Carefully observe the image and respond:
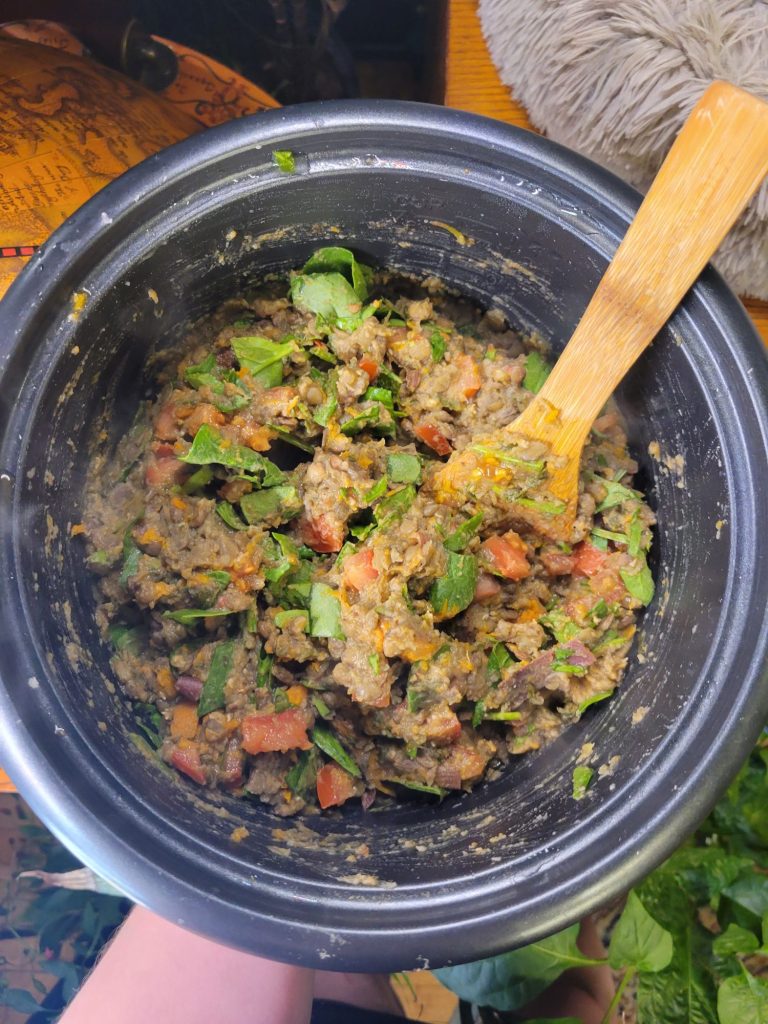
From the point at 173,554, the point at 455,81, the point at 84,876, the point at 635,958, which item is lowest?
the point at 84,876

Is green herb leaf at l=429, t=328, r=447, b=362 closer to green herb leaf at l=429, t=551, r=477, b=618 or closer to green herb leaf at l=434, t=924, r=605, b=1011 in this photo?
green herb leaf at l=429, t=551, r=477, b=618

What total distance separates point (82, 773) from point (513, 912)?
561 millimetres

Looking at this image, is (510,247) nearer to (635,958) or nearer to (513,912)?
(513,912)

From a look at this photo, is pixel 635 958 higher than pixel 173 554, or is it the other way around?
pixel 173 554

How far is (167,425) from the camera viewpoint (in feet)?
4.43

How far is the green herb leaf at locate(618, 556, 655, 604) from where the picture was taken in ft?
4.33

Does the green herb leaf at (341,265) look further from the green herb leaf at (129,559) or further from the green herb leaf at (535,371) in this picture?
the green herb leaf at (129,559)

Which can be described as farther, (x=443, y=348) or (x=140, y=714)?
(x=443, y=348)

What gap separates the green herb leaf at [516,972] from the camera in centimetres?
146

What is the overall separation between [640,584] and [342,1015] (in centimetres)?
125

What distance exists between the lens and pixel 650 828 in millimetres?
1052

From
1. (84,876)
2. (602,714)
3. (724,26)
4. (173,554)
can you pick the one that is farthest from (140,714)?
(724,26)

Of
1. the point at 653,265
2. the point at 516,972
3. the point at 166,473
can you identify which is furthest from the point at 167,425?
the point at 516,972

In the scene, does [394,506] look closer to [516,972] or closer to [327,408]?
[327,408]
